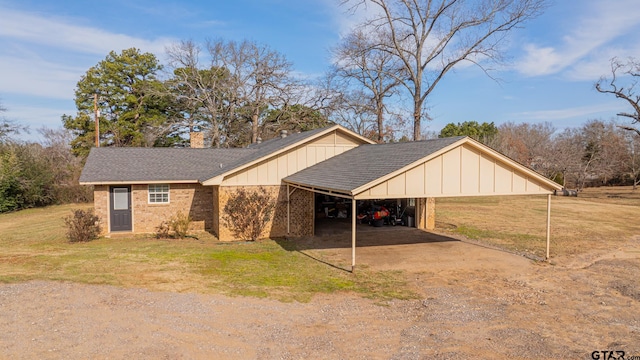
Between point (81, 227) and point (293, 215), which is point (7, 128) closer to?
point (81, 227)

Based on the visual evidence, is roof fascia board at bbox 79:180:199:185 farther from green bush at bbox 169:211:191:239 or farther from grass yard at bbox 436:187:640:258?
grass yard at bbox 436:187:640:258

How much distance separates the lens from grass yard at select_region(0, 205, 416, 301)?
933 cm

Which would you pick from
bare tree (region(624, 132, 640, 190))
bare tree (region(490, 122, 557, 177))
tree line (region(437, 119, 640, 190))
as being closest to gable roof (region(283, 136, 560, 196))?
tree line (region(437, 119, 640, 190))

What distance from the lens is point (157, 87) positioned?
35.4 meters

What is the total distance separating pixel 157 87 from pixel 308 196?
84.4ft

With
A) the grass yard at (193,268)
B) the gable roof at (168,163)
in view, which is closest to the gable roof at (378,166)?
the gable roof at (168,163)

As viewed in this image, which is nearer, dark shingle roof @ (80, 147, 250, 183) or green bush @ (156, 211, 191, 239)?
green bush @ (156, 211, 191, 239)

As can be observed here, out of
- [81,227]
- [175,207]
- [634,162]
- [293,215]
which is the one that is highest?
[634,162]

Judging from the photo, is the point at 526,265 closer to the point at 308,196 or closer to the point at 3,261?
the point at 308,196

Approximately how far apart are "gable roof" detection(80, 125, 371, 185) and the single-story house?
0.14ft

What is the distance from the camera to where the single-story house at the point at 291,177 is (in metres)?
11.4

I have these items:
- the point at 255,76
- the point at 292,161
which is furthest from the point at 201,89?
the point at 292,161

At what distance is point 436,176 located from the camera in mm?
11258

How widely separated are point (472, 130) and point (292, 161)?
44.0 meters
